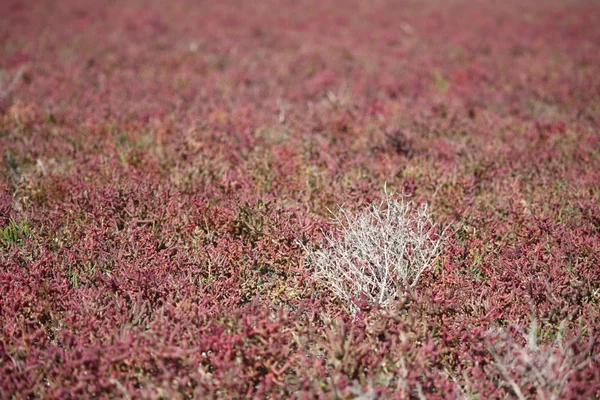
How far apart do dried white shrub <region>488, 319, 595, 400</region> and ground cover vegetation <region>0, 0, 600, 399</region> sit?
17mm

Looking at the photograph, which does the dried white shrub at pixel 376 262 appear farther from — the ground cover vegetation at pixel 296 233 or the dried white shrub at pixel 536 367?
the dried white shrub at pixel 536 367

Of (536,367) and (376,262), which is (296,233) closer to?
(376,262)

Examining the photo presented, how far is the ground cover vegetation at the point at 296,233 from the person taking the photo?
288cm

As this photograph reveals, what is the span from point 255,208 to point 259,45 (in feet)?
32.0

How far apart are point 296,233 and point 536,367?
2.04 metres

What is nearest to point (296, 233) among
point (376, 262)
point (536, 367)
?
point (376, 262)

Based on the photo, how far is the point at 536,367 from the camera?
282cm

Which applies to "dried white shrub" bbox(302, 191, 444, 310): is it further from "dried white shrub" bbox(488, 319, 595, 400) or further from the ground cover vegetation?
"dried white shrub" bbox(488, 319, 595, 400)

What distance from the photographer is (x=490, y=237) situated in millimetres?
4285

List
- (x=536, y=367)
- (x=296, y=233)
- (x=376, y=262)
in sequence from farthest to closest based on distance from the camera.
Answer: (x=296, y=233) → (x=376, y=262) → (x=536, y=367)

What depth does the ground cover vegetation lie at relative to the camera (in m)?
2.88

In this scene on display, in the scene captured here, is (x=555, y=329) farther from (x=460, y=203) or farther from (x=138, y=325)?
(x=138, y=325)

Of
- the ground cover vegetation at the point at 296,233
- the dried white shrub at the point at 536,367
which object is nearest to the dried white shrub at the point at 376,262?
the ground cover vegetation at the point at 296,233

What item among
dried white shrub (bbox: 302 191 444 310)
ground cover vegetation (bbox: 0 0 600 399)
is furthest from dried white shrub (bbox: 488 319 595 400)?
dried white shrub (bbox: 302 191 444 310)
